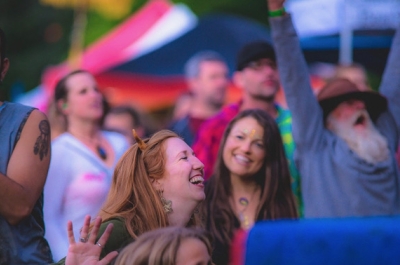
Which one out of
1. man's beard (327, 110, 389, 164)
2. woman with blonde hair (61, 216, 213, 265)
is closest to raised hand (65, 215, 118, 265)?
woman with blonde hair (61, 216, 213, 265)

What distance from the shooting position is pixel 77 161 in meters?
6.42

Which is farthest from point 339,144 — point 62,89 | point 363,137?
point 62,89

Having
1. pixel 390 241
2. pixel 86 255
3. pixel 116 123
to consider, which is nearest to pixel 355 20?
pixel 116 123

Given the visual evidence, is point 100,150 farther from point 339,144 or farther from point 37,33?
point 37,33

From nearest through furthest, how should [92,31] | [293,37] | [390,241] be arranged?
[390,241] → [293,37] → [92,31]

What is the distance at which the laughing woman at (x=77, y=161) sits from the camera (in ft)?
20.3

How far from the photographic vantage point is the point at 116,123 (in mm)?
9617

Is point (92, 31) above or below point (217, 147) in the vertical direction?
above

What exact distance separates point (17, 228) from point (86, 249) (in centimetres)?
52

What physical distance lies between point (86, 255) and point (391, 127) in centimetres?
301

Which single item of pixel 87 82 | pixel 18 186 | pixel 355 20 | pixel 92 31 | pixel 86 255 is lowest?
pixel 86 255

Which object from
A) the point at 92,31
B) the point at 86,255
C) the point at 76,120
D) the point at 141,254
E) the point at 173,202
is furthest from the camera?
the point at 92,31

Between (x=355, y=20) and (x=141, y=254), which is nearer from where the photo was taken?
(x=141, y=254)

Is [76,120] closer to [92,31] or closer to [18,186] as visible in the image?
[18,186]
